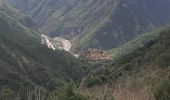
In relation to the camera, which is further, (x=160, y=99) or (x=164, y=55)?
(x=164, y=55)

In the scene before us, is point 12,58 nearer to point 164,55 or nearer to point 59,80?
point 59,80

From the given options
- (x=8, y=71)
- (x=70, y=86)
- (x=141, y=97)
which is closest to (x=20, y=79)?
(x=8, y=71)

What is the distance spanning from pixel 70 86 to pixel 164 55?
49.1 metres

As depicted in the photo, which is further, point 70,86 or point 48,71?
point 48,71

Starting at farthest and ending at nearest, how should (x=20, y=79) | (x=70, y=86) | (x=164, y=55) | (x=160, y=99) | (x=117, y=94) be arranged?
(x=20, y=79)
(x=164, y=55)
(x=70, y=86)
(x=117, y=94)
(x=160, y=99)

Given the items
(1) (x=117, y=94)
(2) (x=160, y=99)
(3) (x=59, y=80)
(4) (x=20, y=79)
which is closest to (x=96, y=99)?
(1) (x=117, y=94)

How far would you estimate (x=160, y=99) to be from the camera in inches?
1996

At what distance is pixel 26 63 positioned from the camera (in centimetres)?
19962

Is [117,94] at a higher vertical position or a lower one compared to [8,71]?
lower

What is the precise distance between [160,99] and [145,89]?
7390mm

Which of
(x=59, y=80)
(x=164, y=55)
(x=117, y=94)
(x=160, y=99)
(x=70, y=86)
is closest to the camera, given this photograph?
(x=160, y=99)

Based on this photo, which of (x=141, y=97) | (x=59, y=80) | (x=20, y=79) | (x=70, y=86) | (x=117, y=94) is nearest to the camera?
(x=141, y=97)

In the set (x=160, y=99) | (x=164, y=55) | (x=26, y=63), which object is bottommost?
(x=160, y=99)

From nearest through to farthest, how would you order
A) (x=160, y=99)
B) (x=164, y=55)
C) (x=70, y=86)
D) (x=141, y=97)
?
1. (x=160, y=99)
2. (x=141, y=97)
3. (x=70, y=86)
4. (x=164, y=55)
